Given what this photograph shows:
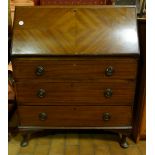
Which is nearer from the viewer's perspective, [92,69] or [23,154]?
[92,69]

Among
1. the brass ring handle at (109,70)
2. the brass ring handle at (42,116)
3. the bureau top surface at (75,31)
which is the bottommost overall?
the brass ring handle at (42,116)

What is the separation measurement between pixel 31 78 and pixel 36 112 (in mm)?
314

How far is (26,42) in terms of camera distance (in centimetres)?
176

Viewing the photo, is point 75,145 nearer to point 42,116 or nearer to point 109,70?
point 42,116

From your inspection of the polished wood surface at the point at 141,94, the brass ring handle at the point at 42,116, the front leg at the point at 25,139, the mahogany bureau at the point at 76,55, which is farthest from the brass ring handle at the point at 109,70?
the front leg at the point at 25,139

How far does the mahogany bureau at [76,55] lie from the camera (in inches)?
68.6

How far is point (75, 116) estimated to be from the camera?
6.48 feet

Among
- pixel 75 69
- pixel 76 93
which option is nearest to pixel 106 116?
pixel 76 93

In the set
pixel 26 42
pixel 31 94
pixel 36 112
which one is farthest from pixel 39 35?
pixel 36 112

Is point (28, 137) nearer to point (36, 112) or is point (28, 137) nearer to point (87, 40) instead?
point (36, 112)

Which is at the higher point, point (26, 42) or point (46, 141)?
point (26, 42)

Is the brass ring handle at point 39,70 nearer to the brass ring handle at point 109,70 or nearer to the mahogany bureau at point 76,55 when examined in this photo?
the mahogany bureau at point 76,55
